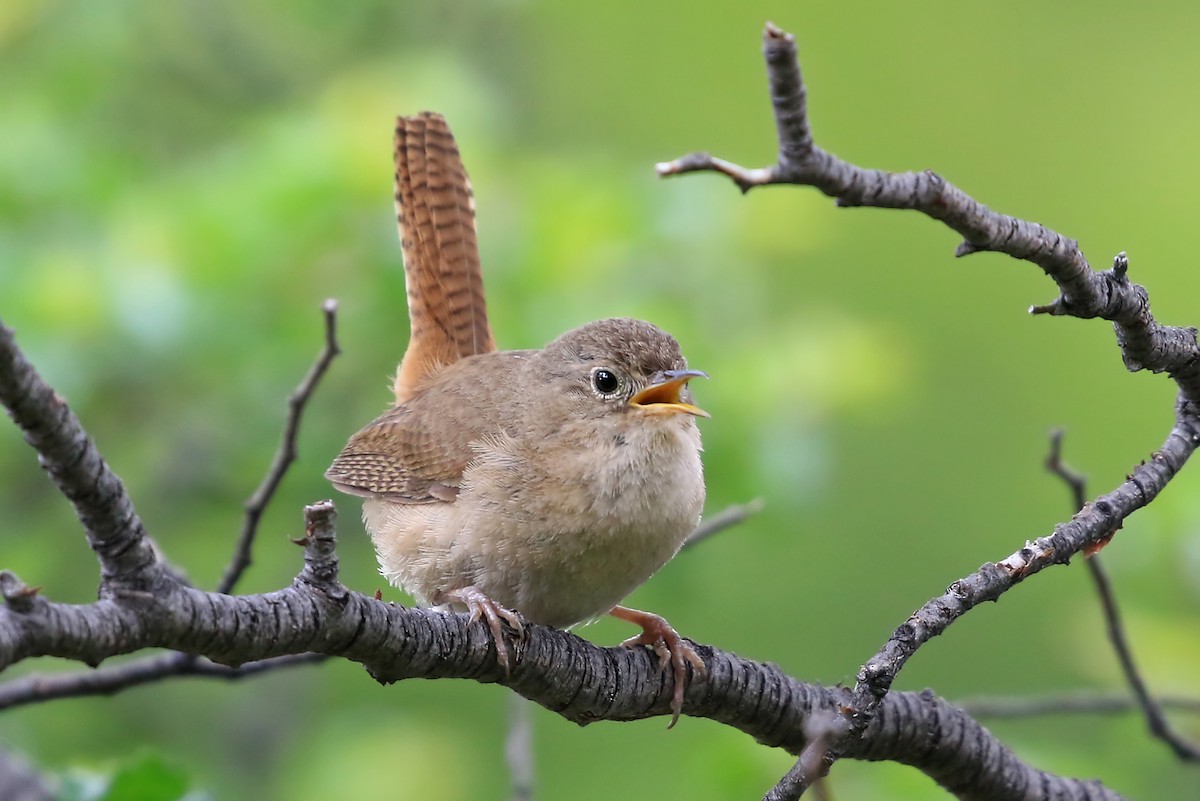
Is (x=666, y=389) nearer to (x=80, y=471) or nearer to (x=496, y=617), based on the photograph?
(x=496, y=617)

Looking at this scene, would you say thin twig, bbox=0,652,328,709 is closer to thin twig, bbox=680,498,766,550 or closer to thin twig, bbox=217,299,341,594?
thin twig, bbox=217,299,341,594

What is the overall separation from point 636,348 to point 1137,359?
1.33m

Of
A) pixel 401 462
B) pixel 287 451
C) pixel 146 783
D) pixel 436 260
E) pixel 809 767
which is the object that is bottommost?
pixel 809 767

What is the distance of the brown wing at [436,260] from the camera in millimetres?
4117

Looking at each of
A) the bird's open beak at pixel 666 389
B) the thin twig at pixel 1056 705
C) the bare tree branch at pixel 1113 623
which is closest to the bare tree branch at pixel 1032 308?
the bare tree branch at pixel 1113 623

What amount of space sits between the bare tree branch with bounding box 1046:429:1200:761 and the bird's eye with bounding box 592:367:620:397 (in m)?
1.02

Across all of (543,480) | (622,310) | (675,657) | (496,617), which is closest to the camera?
(496,617)

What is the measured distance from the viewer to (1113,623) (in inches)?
113

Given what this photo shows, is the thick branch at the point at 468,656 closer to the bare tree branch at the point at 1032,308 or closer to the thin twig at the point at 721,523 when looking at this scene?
the bare tree branch at the point at 1032,308

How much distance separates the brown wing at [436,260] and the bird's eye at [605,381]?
2.60 ft

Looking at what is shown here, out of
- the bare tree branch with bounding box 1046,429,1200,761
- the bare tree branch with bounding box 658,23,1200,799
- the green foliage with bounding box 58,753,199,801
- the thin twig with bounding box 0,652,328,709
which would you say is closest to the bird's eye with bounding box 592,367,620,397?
the thin twig with bounding box 0,652,328,709

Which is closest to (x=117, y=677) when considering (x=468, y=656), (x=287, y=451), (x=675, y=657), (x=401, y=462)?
(x=287, y=451)

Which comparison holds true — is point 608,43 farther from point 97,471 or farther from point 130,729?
point 97,471

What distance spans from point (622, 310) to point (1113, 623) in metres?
1.96
